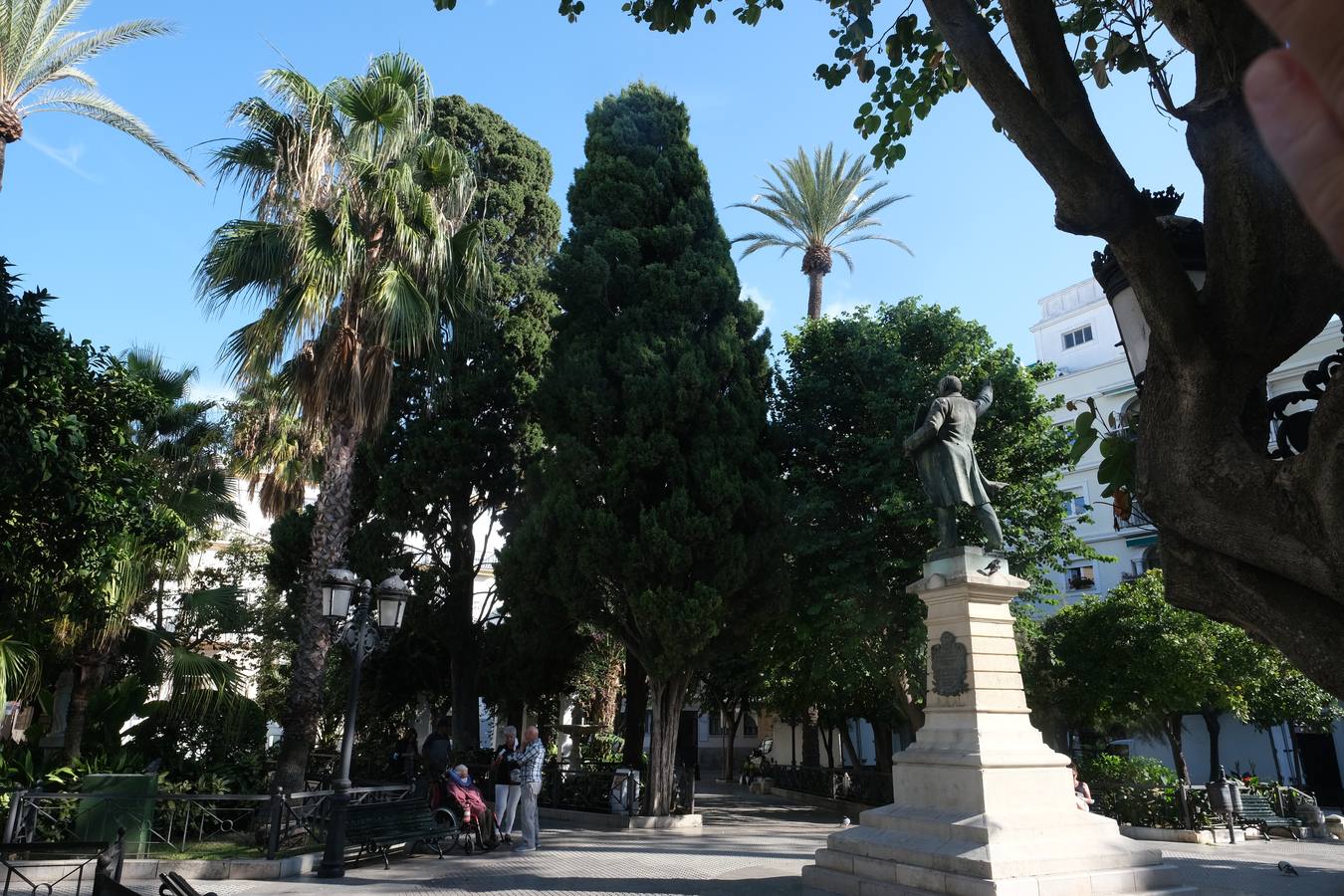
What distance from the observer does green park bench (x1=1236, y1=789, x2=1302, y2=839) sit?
55.4ft

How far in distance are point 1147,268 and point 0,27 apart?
1393 cm

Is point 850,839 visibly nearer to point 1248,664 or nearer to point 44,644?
point 44,644

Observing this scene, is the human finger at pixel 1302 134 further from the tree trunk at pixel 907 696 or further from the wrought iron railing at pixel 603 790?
the tree trunk at pixel 907 696

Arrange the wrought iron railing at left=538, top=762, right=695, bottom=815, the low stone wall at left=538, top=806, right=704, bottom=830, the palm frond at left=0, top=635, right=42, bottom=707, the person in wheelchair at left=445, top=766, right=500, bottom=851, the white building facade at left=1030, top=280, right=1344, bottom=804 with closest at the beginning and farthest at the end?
1. the palm frond at left=0, top=635, right=42, bottom=707
2. the person in wheelchair at left=445, top=766, right=500, bottom=851
3. the low stone wall at left=538, top=806, right=704, bottom=830
4. the wrought iron railing at left=538, top=762, right=695, bottom=815
5. the white building facade at left=1030, top=280, right=1344, bottom=804

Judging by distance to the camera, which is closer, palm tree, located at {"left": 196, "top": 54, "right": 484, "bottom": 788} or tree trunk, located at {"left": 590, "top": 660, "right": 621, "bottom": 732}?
palm tree, located at {"left": 196, "top": 54, "right": 484, "bottom": 788}

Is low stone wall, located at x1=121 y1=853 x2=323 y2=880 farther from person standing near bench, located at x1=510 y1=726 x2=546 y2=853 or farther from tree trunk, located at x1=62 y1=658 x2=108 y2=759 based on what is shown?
tree trunk, located at x1=62 y1=658 x2=108 y2=759

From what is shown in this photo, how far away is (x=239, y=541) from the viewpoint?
2764 cm

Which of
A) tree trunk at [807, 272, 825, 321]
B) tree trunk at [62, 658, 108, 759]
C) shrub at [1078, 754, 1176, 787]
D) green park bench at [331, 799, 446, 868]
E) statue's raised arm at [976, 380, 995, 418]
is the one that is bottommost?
green park bench at [331, 799, 446, 868]

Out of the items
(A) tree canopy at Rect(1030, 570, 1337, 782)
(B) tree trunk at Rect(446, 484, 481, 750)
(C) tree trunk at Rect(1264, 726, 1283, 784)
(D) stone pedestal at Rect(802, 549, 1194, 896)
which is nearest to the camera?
(D) stone pedestal at Rect(802, 549, 1194, 896)

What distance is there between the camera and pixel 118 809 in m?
10.1

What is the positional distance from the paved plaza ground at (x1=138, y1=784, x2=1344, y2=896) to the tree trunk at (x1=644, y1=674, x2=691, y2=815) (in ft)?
2.83

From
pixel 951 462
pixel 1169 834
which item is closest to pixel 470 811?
pixel 951 462

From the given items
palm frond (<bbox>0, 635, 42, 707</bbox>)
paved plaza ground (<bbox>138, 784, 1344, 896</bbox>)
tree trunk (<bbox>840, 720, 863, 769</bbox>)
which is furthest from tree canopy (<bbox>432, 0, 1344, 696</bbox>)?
tree trunk (<bbox>840, 720, 863, 769</bbox>)

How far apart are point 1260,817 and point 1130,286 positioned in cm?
1828
